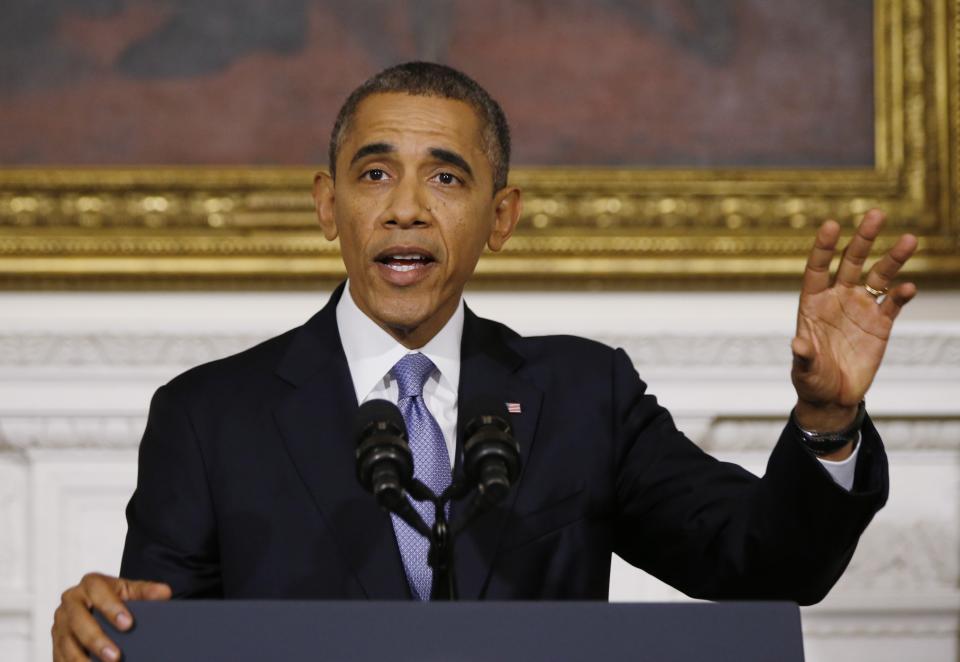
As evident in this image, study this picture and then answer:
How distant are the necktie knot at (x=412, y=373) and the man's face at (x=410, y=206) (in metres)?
0.05

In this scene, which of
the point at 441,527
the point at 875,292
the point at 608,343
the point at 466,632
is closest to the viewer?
the point at 466,632

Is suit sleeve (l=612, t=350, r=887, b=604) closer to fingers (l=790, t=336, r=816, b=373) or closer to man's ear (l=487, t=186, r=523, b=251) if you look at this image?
fingers (l=790, t=336, r=816, b=373)

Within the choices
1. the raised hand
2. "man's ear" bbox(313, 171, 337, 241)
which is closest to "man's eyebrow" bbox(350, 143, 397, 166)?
"man's ear" bbox(313, 171, 337, 241)

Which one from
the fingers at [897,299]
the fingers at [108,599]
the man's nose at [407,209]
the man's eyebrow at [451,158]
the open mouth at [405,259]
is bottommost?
the fingers at [108,599]

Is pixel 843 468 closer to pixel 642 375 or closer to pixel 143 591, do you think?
pixel 143 591

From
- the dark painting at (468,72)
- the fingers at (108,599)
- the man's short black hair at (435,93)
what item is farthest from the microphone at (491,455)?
the dark painting at (468,72)

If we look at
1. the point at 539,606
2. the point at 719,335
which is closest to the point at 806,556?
the point at 539,606

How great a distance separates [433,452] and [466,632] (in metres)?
0.58

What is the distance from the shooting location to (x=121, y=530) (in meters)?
2.89

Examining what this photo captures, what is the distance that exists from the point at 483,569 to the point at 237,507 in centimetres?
35

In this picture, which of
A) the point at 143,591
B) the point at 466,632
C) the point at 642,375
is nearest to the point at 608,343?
the point at 642,375

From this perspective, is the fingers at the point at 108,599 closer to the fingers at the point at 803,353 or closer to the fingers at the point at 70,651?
the fingers at the point at 70,651

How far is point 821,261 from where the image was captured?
1.49m

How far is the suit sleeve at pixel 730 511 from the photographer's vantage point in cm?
158
